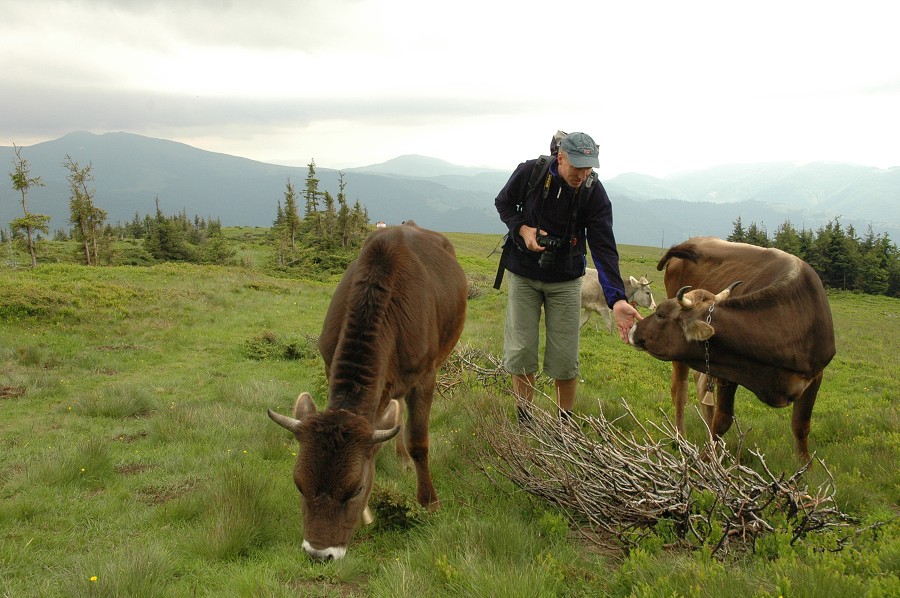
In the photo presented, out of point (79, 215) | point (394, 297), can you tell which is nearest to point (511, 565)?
point (394, 297)

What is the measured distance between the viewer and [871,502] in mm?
4699

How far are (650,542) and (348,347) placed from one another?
2.46 meters

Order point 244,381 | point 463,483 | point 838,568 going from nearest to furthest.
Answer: point 838,568, point 463,483, point 244,381

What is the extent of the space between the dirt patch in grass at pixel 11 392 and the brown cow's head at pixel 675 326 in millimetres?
9326

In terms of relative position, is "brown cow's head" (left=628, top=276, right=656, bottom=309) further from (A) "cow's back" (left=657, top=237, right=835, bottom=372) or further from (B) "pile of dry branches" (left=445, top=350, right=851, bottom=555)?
(B) "pile of dry branches" (left=445, top=350, right=851, bottom=555)

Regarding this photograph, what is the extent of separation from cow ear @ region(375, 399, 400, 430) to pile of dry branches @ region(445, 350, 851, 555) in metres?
1.07

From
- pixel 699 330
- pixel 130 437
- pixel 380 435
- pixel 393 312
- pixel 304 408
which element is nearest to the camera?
pixel 380 435

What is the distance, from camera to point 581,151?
4949 millimetres

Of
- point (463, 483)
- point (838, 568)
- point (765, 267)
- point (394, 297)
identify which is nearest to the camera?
point (838, 568)

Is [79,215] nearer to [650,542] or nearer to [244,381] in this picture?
[244,381]

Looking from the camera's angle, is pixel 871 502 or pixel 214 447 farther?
pixel 214 447

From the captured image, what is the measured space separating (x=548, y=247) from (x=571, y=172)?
810 mm

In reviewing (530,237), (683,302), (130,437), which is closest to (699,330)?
(683,302)

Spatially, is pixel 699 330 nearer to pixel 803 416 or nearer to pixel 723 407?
pixel 723 407
